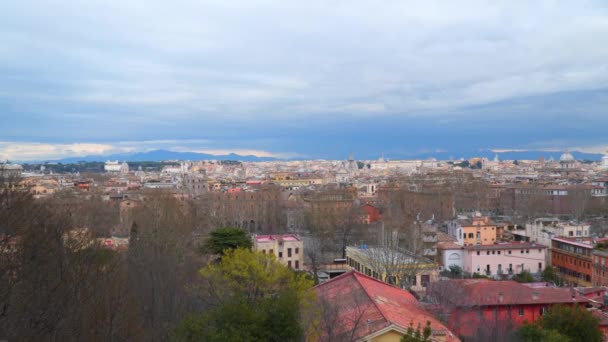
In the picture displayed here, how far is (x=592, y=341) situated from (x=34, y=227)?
12.9 m

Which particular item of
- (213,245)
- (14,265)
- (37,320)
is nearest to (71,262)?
(14,265)

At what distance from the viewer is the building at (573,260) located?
26.0m

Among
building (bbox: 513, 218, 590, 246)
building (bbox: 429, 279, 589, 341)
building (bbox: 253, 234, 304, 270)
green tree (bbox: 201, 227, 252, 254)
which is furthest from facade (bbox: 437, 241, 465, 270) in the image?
green tree (bbox: 201, 227, 252, 254)

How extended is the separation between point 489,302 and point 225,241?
12.3m

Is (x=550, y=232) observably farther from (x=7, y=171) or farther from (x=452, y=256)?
(x=7, y=171)

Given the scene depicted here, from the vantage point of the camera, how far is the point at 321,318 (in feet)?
38.6

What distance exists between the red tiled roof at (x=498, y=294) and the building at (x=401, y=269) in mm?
3959

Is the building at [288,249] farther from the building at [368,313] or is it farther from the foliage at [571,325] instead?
the foliage at [571,325]

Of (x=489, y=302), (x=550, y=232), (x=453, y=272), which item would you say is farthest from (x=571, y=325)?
(x=550, y=232)

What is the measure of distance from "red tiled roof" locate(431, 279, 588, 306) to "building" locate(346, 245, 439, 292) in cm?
396

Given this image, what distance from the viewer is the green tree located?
24.4m

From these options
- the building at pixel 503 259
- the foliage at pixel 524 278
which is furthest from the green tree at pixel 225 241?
the foliage at pixel 524 278

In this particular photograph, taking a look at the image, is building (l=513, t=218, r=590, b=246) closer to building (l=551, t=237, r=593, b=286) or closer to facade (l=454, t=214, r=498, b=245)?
building (l=551, t=237, r=593, b=286)

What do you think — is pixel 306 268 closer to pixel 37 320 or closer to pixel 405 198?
pixel 37 320
